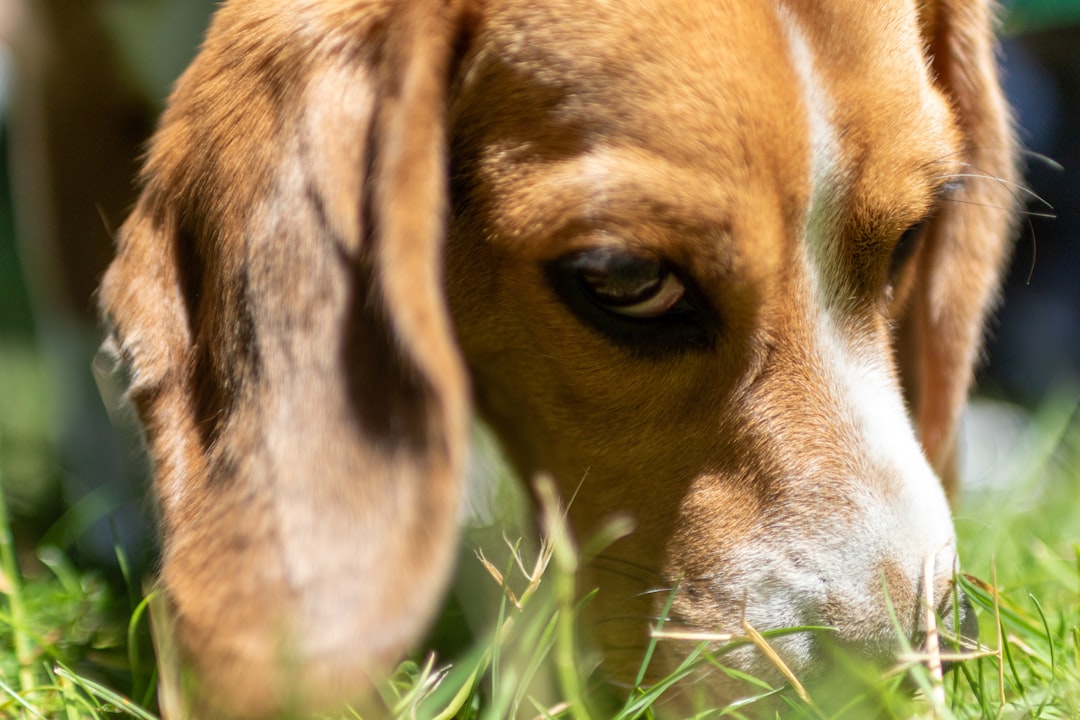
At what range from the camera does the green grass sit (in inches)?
65.9

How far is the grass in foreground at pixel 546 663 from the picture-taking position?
5.48ft

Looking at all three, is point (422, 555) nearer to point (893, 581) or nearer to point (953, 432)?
point (893, 581)

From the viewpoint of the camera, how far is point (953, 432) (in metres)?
2.61

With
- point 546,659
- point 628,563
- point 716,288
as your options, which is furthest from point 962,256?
point 546,659

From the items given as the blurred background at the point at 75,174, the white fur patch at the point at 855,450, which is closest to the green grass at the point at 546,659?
the white fur patch at the point at 855,450

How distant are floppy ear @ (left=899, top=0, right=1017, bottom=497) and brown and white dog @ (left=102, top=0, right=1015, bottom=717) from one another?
0.53m

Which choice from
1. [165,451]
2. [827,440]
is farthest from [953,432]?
[165,451]

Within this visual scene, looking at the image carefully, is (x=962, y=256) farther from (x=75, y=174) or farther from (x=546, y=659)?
(x=75, y=174)

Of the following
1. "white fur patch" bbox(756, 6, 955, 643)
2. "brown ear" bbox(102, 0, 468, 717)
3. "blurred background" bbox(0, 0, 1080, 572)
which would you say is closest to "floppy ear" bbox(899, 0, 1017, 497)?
"blurred background" bbox(0, 0, 1080, 572)

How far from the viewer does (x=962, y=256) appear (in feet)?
8.61

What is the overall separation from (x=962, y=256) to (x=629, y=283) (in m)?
1.20

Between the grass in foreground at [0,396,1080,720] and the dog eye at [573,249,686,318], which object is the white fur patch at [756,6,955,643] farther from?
the dog eye at [573,249,686,318]

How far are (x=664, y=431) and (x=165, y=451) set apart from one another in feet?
2.69

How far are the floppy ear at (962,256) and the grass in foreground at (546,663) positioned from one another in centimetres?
33
